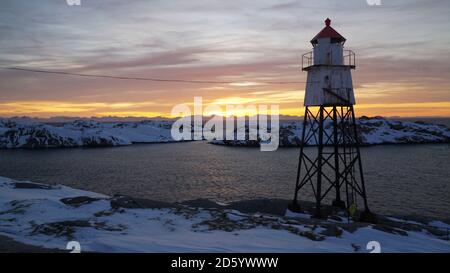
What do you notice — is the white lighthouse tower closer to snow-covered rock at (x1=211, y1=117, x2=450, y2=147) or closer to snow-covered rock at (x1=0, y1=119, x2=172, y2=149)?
snow-covered rock at (x1=211, y1=117, x2=450, y2=147)

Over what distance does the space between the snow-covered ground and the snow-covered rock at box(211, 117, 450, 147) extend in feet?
383

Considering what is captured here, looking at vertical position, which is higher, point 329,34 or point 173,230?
point 329,34

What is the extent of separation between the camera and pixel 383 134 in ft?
493

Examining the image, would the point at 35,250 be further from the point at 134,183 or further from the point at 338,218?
the point at 134,183

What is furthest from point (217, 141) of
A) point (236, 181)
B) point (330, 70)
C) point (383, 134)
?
point (330, 70)

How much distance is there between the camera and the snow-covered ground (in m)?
16.8

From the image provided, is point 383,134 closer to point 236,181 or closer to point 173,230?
point 236,181

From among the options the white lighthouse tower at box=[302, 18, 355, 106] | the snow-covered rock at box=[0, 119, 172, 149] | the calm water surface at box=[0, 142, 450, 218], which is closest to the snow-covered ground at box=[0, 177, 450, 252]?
the white lighthouse tower at box=[302, 18, 355, 106]

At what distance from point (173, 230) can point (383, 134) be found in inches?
5739

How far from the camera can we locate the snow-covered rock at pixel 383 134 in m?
143

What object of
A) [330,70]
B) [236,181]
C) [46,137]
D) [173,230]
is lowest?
[236,181]

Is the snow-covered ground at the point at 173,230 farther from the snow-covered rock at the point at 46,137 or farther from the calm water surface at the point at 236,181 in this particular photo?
the snow-covered rock at the point at 46,137

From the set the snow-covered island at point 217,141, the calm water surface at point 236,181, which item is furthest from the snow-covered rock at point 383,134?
the calm water surface at point 236,181

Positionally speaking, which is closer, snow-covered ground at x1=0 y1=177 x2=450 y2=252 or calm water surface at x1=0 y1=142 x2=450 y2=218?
snow-covered ground at x1=0 y1=177 x2=450 y2=252
